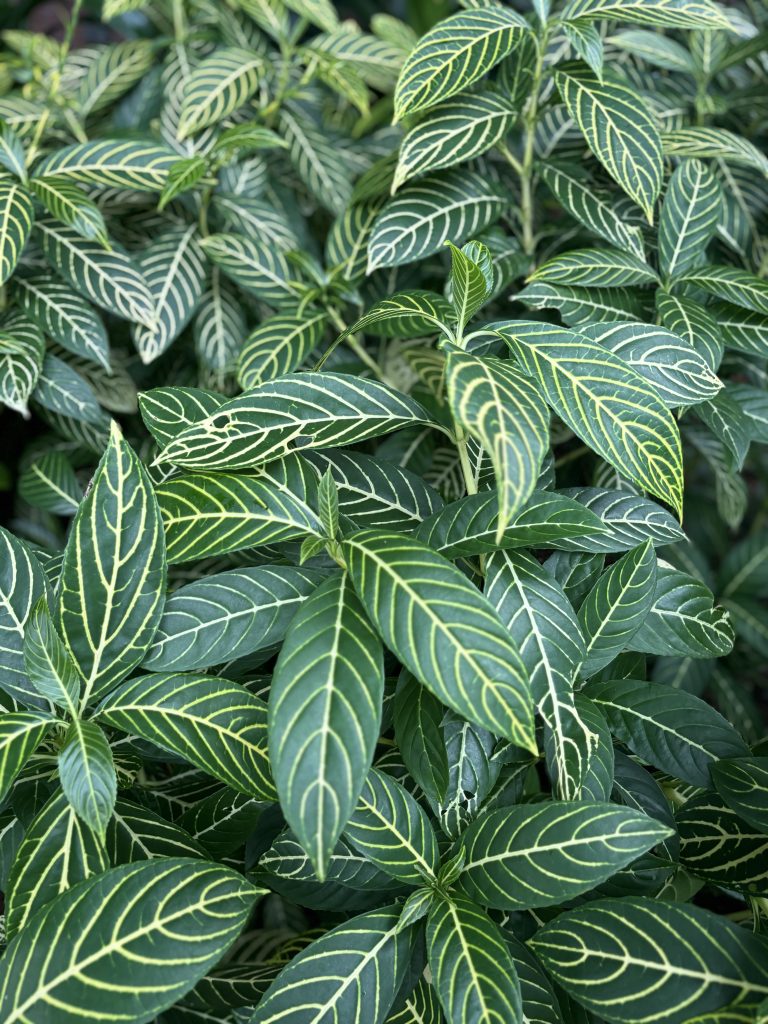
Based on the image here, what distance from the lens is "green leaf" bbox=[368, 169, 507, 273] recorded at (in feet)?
4.15

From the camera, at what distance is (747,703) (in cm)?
177

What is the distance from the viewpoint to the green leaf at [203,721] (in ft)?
2.84

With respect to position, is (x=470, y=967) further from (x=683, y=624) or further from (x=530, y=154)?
(x=530, y=154)

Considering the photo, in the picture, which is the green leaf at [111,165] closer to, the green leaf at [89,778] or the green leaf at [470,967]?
the green leaf at [89,778]

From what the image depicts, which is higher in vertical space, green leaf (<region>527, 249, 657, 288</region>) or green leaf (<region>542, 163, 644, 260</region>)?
green leaf (<region>542, 163, 644, 260</region>)

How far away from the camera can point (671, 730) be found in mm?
1001

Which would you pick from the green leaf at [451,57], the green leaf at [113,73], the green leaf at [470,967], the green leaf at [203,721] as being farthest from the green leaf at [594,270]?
the green leaf at [113,73]

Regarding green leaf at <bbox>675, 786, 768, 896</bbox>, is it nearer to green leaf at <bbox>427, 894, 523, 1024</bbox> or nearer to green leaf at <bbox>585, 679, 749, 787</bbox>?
green leaf at <bbox>585, 679, 749, 787</bbox>

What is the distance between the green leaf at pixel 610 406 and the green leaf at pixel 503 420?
0.07 metres

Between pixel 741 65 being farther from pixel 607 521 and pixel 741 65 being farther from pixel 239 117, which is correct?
pixel 607 521

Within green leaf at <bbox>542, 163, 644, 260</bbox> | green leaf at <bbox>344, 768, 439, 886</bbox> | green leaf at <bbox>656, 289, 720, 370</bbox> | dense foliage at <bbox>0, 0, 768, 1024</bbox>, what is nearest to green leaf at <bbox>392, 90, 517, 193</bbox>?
dense foliage at <bbox>0, 0, 768, 1024</bbox>

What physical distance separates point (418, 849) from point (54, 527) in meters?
1.14

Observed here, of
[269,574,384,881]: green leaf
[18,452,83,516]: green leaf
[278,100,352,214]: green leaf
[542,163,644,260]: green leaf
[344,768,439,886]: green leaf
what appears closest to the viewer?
[269,574,384,881]: green leaf

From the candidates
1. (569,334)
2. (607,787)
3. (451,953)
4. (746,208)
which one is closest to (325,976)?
(451,953)
